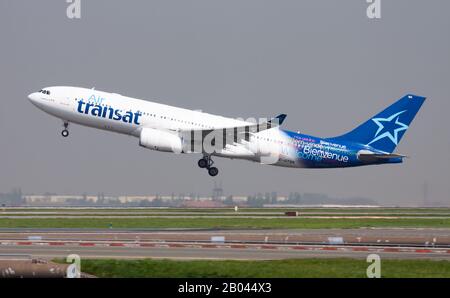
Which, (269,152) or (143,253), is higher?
(269,152)

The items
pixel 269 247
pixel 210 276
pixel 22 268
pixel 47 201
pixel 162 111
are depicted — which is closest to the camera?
pixel 22 268

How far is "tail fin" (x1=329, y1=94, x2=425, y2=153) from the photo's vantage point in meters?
78.7

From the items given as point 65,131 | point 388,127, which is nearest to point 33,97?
point 65,131

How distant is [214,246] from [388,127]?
139ft

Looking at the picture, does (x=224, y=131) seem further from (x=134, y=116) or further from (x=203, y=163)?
(x=134, y=116)

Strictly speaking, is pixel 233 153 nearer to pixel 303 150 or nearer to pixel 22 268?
pixel 303 150

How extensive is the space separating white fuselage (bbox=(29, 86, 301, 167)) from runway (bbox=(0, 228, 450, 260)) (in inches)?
901

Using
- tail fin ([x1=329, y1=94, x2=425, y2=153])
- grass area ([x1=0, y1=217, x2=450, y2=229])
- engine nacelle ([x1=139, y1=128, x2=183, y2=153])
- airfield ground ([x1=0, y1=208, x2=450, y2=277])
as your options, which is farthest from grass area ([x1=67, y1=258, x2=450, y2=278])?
tail fin ([x1=329, y1=94, x2=425, y2=153])

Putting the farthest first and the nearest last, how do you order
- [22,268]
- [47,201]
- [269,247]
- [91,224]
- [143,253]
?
[47,201] → [91,224] → [269,247] → [143,253] → [22,268]

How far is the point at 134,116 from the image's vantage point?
70938mm

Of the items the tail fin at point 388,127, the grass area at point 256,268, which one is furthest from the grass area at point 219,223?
the grass area at point 256,268
